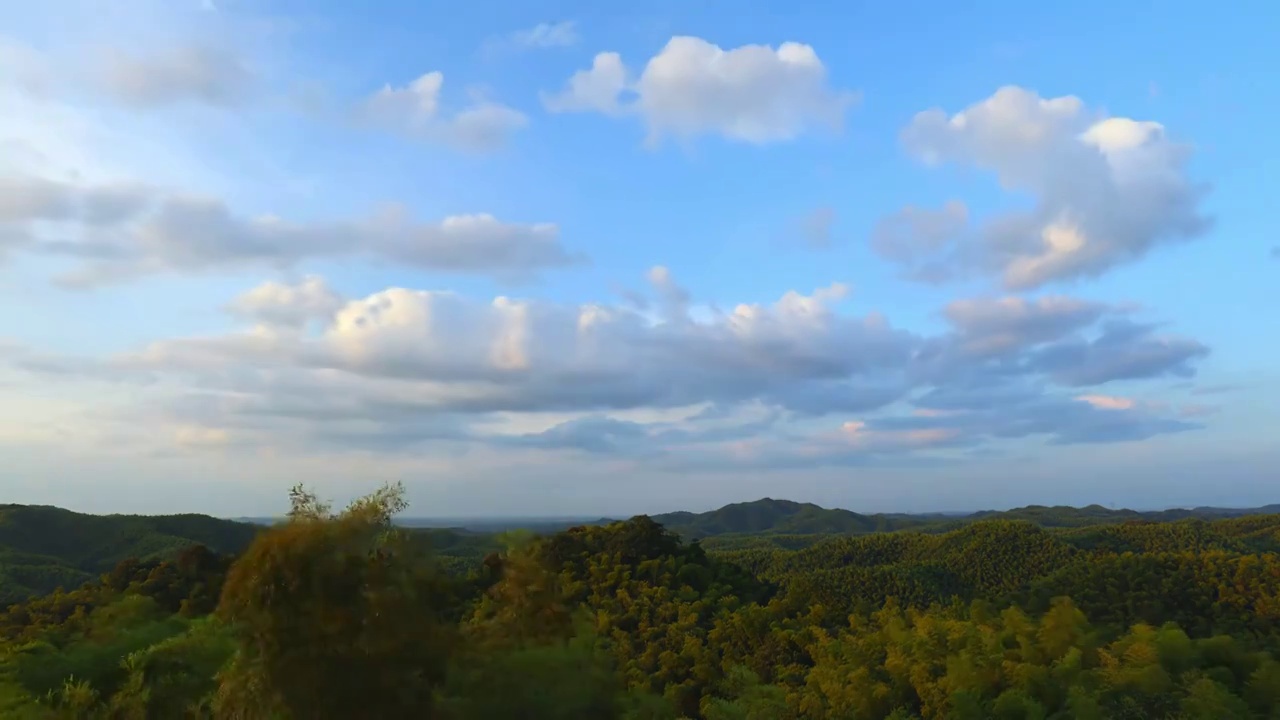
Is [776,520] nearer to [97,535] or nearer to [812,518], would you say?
[812,518]

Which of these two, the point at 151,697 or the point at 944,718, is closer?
the point at 151,697

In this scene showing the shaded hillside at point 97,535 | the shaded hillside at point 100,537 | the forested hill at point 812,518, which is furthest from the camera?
the forested hill at point 812,518

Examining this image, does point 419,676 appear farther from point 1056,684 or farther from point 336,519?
point 1056,684

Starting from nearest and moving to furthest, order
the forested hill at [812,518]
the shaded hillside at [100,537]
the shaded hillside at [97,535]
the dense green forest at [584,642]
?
1. the dense green forest at [584,642]
2. the shaded hillside at [100,537]
3. the shaded hillside at [97,535]
4. the forested hill at [812,518]

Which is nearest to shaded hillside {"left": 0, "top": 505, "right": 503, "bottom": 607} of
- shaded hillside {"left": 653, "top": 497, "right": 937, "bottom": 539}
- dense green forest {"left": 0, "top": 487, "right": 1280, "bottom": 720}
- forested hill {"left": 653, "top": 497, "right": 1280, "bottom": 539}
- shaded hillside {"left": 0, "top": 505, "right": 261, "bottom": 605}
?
shaded hillside {"left": 0, "top": 505, "right": 261, "bottom": 605}

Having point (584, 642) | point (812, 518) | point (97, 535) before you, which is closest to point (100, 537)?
point (97, 535)

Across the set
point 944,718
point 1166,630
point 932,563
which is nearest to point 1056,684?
point 944,718

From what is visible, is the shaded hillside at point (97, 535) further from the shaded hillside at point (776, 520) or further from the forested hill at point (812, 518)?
the shaded hillside at point (776, 520)

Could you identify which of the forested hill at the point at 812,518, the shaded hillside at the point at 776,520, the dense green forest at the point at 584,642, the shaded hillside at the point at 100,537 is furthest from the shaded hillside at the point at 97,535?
the shaded hillside at the point at 776,520
